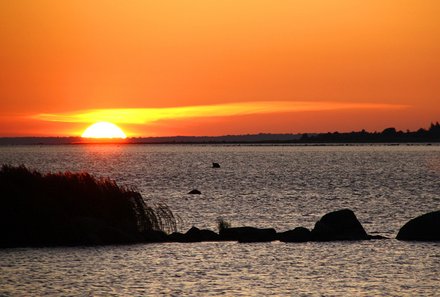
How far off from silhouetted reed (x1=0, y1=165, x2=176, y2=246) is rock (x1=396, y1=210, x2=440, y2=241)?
1325 cm

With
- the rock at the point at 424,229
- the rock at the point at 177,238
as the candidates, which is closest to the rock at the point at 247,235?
the rock at the point at 177,238

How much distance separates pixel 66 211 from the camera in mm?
43906

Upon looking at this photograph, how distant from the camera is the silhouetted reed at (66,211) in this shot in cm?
4262

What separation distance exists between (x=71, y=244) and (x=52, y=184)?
363 cm

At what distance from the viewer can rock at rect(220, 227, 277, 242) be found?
46.0 m

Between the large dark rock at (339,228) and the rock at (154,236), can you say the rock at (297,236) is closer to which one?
the large dark rock at (339,228)

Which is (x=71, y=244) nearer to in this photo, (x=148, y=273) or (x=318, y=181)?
(x=148, y=273)

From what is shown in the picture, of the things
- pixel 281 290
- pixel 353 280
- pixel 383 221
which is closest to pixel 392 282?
pixel 353 280

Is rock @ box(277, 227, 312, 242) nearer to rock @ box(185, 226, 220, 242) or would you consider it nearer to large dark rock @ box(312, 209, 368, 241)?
large dark rock @ box(312, 209, 368, 241)

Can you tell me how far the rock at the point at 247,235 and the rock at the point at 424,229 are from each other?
22.9 feet

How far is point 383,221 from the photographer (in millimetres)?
59688

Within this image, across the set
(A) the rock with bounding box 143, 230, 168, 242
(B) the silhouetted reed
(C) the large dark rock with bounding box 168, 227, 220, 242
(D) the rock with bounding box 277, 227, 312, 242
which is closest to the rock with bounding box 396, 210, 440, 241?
(D) the rock with bounding box 277, 227, 312, 242

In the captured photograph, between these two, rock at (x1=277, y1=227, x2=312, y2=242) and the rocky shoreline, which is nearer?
the rocky shoreline

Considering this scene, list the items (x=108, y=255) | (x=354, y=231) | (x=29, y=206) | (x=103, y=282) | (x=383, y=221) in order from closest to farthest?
(x=103, y=282), (x=108, y=255), (x=29, y=206), (x=354, y=231), (x=383, y=221)
